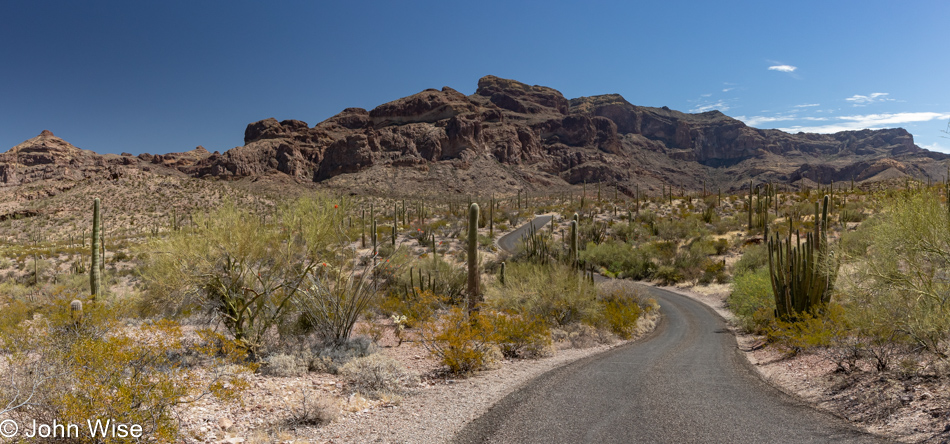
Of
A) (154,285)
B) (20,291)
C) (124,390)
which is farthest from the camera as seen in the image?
(20,291)

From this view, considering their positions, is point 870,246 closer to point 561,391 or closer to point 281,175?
point 561,391

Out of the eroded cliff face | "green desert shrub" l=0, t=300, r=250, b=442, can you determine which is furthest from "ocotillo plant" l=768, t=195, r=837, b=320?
the eroded cliff face

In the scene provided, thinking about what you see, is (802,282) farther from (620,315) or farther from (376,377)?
(376,377)

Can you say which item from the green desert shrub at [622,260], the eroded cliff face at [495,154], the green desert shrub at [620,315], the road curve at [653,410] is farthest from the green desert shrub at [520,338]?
the eroded cliff face at [495,154]

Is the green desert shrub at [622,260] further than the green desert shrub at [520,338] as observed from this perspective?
Yes

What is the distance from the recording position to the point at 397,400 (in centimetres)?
722

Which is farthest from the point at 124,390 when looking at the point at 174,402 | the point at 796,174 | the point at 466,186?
the point at 796,174

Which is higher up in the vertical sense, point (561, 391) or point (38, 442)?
point (38, 442)

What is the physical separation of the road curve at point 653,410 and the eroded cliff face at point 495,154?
8235 cm

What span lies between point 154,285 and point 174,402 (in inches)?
309

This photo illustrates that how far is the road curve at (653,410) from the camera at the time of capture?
5379mm

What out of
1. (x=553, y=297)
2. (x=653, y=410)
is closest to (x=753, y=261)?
(x=553, y=297)

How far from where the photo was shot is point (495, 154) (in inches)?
Answer: 5017

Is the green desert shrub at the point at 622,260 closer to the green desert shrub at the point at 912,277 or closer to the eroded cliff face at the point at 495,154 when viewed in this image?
the green desert shrub at the point at 912,277
